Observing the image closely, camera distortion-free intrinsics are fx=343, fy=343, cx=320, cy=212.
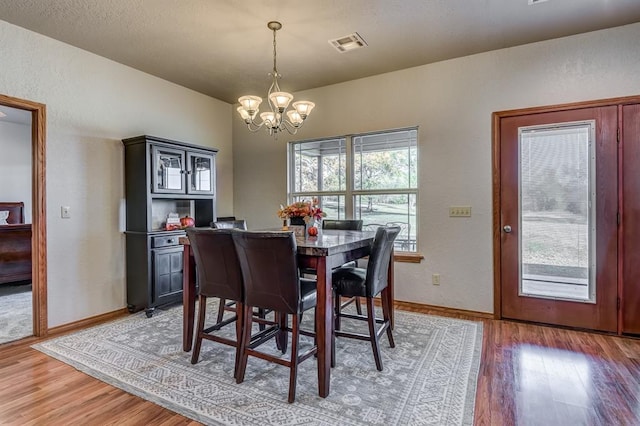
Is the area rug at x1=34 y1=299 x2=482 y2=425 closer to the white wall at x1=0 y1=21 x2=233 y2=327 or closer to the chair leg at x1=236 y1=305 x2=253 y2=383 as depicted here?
the chair leg at x1=236 y1=305 x2=253 y2=383

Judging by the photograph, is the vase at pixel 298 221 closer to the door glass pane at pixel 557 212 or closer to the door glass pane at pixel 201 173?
the door glass pane at pixel 201 173

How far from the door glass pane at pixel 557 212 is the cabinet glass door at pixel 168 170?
357 cm

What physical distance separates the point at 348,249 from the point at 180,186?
8.01ft

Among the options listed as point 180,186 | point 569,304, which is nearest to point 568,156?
point 569,304

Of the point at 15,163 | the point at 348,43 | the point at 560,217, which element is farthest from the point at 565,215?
the point at 15,163

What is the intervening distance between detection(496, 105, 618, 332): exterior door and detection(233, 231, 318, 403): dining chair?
2296mm

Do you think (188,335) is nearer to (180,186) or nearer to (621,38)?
(180,186)

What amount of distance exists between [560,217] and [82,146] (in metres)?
4.60

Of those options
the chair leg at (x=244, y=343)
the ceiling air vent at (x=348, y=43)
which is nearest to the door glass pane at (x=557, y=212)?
the ceiling air vent at (x=348, y=43)

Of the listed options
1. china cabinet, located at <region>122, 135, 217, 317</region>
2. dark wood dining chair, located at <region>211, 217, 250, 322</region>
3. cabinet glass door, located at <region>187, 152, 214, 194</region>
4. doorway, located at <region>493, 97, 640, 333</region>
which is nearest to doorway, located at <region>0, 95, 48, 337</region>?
china cabinet, located at <region>122, 135, 217, 317</region>

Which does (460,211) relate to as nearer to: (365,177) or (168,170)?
(365,177)

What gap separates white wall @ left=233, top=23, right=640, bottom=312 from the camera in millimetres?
3057

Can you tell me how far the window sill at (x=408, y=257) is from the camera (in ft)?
12.5

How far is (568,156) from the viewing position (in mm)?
3123
